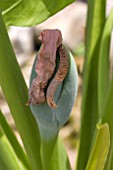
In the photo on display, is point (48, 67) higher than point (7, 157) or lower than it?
higher

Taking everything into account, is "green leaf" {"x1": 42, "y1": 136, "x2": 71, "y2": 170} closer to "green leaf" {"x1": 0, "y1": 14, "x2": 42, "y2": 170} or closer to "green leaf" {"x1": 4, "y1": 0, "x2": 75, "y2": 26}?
"green leaf" {"x1": 0, "y1": 14, "x2": 42, "y2": 170}

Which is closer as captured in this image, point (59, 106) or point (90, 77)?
point (59, 106)

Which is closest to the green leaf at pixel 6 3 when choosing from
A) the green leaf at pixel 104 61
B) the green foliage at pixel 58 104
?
the green foliage at pixel 58 104

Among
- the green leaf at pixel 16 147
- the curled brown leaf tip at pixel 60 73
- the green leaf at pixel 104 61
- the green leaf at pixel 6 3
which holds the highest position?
the green leaf at pixel 6 3

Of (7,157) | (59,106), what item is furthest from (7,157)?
(59,106)

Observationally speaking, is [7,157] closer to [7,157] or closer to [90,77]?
[7,157]

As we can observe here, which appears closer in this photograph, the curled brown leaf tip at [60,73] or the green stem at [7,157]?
the curled brown leaf tip at [60,73]

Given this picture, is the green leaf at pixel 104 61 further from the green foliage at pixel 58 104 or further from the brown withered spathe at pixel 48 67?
the brown withered spathe at pixel 48 67
